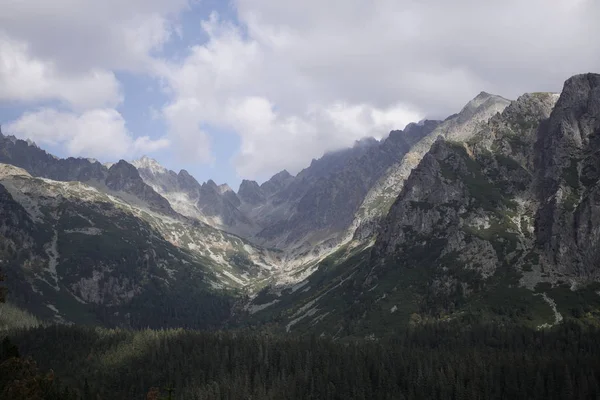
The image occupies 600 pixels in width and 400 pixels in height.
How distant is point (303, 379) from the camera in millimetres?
196625

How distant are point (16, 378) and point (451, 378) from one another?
155660 mm

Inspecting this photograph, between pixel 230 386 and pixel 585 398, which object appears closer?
pixel 585 398

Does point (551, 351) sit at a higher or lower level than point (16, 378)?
lower

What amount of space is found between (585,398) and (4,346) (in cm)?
15998

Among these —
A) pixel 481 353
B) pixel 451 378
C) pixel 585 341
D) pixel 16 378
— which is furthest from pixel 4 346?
pixel 585 341

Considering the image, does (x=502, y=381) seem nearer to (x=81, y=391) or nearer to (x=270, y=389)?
(x=270, y=389)

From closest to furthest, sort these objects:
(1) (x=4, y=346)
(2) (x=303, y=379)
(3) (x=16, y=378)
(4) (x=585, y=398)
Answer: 1. (3) (x=16, y=378)
2. (1) (x=4, y=346)
3. (4) (x=585, y=398)
4. (2) (x=303, y=379)

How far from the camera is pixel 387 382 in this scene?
183625mm

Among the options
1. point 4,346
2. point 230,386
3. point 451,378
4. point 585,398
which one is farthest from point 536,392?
point 4,346

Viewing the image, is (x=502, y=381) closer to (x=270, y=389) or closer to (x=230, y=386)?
(x=270, y=389)

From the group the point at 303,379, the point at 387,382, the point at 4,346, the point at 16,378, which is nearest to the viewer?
the point at 16,378

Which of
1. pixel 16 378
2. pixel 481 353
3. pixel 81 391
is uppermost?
pixel 16 378

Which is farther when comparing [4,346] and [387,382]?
[387,382]

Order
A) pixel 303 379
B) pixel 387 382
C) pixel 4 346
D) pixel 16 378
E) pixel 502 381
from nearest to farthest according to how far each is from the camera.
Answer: pixel 16 378 < pixel 4 346 < pixel 502 381 < pixel 387 382 < pixel 303 379
